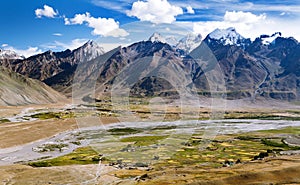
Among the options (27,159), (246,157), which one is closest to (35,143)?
(27,159)

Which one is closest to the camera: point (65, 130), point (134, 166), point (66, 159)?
point (134, 166)

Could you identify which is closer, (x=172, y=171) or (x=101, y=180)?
(x=101, y=180)

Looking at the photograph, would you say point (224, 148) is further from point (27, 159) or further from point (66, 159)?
point (27, 159)

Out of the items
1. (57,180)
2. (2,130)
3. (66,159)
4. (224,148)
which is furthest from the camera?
(2,130)

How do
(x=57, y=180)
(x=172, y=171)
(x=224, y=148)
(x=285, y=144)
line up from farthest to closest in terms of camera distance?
(x=285, y=144)
(x=224, y=148)
(x=172, y=171)
(x=57, y=180)

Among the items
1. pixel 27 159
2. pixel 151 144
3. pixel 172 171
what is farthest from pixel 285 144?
pixel 27 159

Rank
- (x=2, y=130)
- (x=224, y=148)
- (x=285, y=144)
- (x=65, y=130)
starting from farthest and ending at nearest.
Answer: (x=65, y=130)
(x=2, y=130)
(x=285, y=144)
(x=224, y=148)

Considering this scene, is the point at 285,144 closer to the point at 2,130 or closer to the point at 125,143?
the point at 125,143

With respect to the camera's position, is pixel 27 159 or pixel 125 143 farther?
pixel 125 143
